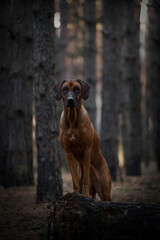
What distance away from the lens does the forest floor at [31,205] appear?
14.7ft

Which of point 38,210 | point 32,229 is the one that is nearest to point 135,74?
point 38,210

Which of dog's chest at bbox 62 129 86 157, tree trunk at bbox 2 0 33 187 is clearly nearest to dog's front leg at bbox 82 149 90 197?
dog's chest at bbox 62 129 86 157

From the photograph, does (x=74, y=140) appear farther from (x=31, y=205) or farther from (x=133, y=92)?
(x=133, y=92)

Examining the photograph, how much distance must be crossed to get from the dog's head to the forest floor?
181 centimetres

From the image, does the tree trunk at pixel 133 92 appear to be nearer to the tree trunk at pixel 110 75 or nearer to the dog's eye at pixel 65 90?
the tree trunk at pixel 110 75

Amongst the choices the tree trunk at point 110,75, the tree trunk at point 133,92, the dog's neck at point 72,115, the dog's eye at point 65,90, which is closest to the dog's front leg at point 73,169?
the dog's neck at point 72,115

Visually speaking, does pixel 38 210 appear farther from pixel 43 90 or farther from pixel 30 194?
pixel 43 90

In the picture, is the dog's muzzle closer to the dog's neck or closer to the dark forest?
the dog's neck

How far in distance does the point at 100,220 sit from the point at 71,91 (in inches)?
85.5

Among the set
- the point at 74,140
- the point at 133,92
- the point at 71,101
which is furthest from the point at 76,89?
the point at 133,92

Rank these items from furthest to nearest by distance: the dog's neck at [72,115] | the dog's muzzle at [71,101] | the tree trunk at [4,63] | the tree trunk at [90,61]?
the tree trunk at [90,61] → the tree trunk at [4,63] → the dog's neck at [72,115] → the dog's muzzle at [71,101]

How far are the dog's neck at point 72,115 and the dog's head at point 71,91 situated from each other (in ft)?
0.57

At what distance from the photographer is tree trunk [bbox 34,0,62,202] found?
20.1 ft

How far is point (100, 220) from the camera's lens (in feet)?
11.1
